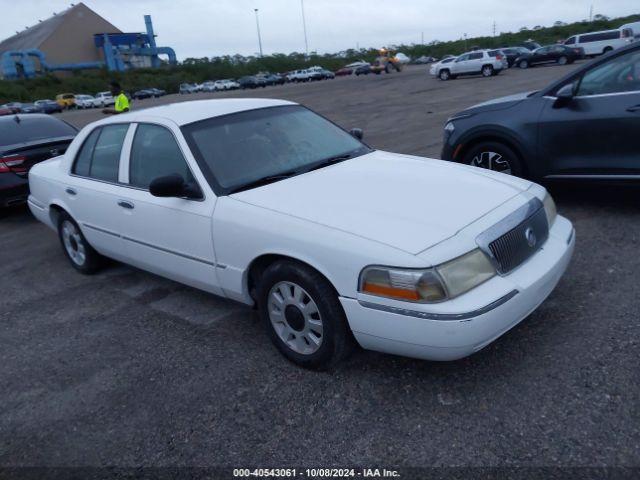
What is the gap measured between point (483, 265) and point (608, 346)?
1.05 m

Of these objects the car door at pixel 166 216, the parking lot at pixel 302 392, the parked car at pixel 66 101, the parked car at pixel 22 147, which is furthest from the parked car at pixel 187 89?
the parking lot at pixel 302 392

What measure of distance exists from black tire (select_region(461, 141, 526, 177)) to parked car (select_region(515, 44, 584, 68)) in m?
34.2

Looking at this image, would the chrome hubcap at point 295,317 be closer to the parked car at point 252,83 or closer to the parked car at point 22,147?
the parked car at point 22,147

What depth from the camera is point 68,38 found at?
86.4 metres

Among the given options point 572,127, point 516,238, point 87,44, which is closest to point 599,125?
point 572,127

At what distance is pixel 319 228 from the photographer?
304cm

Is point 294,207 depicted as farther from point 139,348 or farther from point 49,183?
point 49,183

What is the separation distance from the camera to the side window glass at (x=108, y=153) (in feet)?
14.9

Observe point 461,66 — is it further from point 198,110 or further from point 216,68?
point 216,68

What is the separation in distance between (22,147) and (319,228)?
243 inches

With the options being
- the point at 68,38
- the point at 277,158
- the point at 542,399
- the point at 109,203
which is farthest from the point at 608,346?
the point at 68,38

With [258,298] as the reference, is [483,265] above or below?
above

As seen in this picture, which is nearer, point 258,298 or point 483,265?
point 483,265

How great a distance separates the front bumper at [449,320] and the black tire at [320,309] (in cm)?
Result: 9
